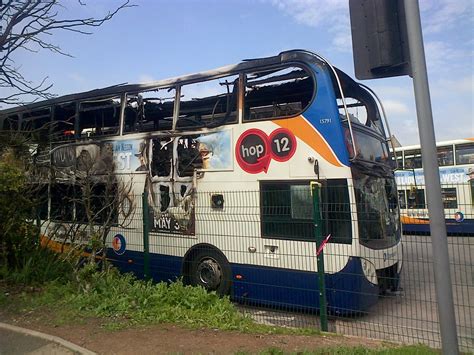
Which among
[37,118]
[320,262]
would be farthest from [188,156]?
[37,118]

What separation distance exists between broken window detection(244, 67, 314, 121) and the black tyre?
261cm

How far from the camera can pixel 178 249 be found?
8266mm

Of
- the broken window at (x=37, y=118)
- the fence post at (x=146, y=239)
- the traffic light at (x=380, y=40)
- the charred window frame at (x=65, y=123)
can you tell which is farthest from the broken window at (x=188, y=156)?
the traffic light at (x=380, y=40)

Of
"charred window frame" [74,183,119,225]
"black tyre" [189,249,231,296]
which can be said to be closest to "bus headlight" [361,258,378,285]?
"black tyre" [189,249,231,296]

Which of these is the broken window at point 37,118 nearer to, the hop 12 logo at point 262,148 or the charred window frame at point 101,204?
the charred window frame at point 101,204

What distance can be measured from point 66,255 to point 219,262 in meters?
2.79

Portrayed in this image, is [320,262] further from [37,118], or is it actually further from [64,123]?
[37,118]

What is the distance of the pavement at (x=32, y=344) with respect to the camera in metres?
4.51

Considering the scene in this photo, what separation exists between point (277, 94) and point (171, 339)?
178 inches

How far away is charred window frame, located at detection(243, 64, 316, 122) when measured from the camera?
7.20 meters

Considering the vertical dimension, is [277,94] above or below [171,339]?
above

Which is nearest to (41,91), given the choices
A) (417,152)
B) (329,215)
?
(329,215)

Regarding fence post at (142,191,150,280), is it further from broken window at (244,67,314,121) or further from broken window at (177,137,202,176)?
broken window at (244,67,314,121)

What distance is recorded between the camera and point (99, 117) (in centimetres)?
979
